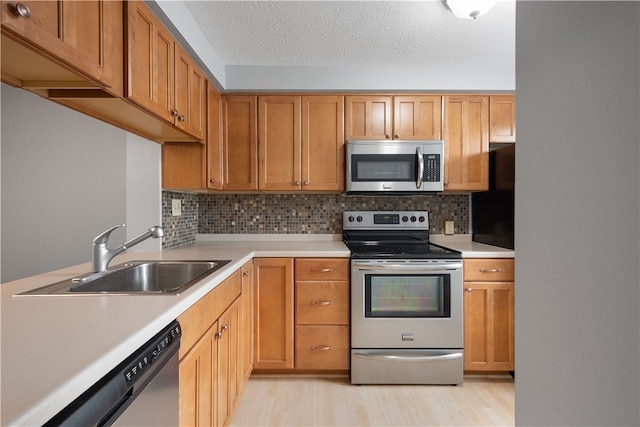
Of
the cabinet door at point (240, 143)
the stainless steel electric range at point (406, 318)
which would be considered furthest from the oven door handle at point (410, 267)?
the cabinet door at point (240, 143)

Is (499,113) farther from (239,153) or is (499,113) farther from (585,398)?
(585,398)

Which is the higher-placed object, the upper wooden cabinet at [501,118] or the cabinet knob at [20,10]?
the upper wooden cabinet at [501,118]

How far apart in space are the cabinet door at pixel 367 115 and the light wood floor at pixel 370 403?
183 cm

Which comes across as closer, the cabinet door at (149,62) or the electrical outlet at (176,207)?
the cabinet door at (149,62)

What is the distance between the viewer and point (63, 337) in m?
0.77

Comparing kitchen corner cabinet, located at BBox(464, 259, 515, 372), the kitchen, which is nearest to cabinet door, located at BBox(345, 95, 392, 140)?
kitchen corner cabinet, located at BBox(464, 259, 515, 372)

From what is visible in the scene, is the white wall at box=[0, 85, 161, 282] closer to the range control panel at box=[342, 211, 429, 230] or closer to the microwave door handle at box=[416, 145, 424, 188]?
the range control panel at box=[342, 211, 429, 230]

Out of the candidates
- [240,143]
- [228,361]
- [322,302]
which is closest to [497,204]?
[322,302]

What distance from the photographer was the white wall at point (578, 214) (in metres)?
0.47

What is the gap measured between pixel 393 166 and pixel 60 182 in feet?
8.07

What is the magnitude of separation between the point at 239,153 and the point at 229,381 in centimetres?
164

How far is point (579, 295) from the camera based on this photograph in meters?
0.56

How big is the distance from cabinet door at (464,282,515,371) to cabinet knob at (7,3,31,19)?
99.7 inches

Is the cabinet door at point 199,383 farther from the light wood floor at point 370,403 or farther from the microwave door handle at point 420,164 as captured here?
the microwave door handle at point 420,164
